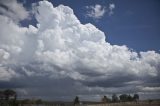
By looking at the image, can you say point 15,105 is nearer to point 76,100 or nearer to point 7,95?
point 7,95

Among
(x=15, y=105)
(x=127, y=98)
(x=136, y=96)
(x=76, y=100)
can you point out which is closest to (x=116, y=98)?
(x=127, y=98)

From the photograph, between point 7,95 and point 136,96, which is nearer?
point 7,95

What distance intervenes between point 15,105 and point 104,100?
5899cm

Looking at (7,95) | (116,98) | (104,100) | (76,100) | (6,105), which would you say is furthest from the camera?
(116,98)

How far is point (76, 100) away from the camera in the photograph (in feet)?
291

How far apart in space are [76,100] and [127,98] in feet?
109

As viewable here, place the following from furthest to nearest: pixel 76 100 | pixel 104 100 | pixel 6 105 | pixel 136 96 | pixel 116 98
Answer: pixel 136 96 < pixel 116 98 < pixel 104 100 < pixel 76 100 < pixel 6 105

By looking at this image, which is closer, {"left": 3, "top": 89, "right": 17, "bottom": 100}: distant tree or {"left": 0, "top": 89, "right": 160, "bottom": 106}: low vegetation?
{"left": 0, "top": 89, "right": 160, "bottom": 106}: low vegetation

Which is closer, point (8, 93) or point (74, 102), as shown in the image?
point (8, 93)

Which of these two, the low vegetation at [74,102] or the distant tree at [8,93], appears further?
the distant tree at [8,93]

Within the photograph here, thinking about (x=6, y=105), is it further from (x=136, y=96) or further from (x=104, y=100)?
(x=136, y=96)

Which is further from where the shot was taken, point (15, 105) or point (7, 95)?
point (7, 95)

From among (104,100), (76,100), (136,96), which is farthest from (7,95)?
(136,96)

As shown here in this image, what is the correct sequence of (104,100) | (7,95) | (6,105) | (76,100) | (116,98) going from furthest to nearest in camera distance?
(116,98), (104,100), (76,100), (7,95), (6,105)
